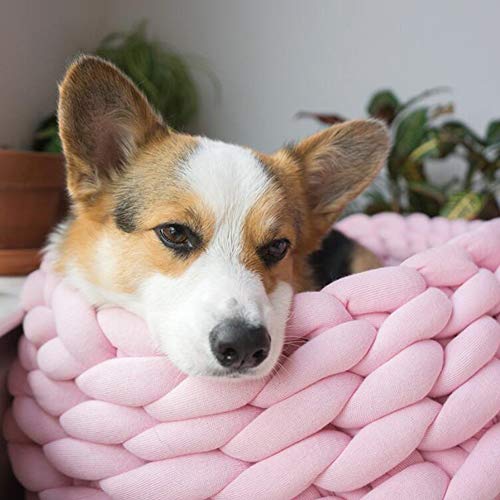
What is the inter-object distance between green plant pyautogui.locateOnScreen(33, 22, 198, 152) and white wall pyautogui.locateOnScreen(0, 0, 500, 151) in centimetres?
10

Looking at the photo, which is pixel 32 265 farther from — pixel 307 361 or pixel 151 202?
pixel 307 361

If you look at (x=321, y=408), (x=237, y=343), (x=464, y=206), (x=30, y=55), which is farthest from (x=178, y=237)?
(x=464, y=206)

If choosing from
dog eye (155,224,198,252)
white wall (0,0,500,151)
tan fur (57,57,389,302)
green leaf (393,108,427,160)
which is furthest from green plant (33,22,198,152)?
dog eye (155,224,198,252)

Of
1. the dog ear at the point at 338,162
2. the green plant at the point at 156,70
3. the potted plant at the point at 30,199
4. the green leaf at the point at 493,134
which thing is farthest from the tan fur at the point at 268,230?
the green leaf at the point at 493,134

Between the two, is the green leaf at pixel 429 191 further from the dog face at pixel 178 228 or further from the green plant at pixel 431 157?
the dog face at pixel 178 228

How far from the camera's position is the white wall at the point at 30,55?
6.28 feet

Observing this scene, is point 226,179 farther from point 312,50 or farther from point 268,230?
point 312,50

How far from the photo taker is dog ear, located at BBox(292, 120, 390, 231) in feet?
4.73

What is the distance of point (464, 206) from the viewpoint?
7.23ft

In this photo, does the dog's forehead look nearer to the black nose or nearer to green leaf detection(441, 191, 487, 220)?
the black nose

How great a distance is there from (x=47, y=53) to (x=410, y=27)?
5.23ft

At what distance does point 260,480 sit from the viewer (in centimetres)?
98

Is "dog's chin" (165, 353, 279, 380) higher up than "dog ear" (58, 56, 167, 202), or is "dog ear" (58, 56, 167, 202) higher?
"dog ear" (58, 56, 167, 202)

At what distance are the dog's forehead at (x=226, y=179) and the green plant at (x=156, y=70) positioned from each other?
1103 mm
